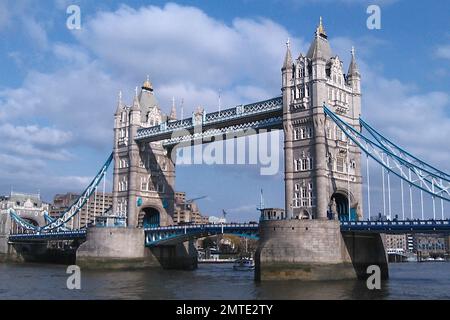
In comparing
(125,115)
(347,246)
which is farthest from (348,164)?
(125,115)

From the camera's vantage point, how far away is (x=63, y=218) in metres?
80.8

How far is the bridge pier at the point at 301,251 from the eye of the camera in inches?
1625

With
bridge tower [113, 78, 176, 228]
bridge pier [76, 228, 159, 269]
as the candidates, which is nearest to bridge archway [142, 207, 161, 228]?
bridge tower [113, 78, 176, 228]

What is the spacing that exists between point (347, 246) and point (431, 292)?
920 centimetres

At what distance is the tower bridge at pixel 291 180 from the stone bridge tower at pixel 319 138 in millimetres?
88

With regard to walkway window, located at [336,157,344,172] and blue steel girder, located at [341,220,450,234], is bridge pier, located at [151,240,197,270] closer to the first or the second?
walkway window, located at [336,157,344,172]

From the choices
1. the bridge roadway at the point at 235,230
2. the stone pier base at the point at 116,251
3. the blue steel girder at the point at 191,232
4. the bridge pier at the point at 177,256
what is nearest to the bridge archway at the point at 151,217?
the bridge pier at the point at 177,256

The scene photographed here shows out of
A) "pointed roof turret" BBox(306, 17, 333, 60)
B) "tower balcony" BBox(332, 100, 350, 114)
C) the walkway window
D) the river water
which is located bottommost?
the river water

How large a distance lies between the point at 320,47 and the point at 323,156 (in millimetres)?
9791

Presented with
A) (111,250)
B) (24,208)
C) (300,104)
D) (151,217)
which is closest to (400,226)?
(300,104)

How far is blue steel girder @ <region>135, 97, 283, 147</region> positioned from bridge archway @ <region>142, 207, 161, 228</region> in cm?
852

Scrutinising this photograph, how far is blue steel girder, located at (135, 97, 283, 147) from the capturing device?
5394 centimetres

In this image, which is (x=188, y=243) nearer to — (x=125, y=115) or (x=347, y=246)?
(x=125, y=115)
